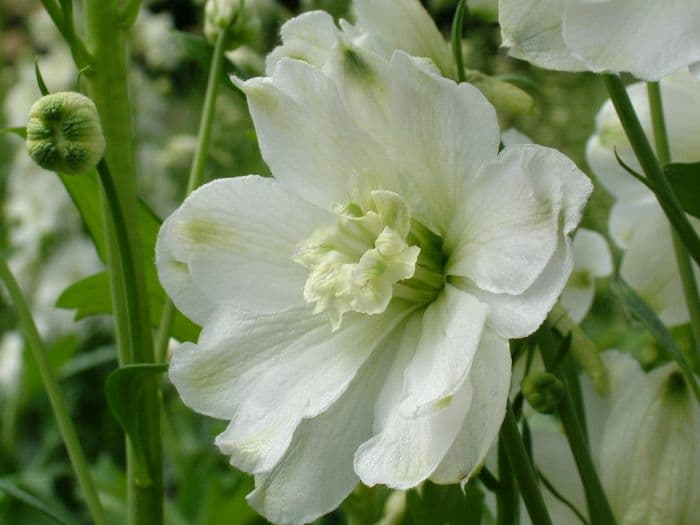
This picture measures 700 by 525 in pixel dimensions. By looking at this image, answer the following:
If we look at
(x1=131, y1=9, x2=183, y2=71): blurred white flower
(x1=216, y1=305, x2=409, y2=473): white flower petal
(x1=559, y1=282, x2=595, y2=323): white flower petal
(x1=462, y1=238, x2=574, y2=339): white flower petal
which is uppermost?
(x1=462, y1=238, x2=574, y2=339): white flower petal

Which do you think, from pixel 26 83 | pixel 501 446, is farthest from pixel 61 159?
pixel 26 83

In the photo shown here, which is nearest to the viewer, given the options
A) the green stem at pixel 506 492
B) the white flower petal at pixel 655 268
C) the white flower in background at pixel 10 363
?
the green stem at pixel 506 492

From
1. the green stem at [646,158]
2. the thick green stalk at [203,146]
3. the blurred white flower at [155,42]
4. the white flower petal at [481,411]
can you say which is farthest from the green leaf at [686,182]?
the blurred white flower at [155,42]

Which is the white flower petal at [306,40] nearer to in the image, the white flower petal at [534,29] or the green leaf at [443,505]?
the white flower petal at [534,29]

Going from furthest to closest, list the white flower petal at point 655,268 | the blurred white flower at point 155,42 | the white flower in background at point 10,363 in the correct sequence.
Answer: the blurred white flower at point 155,42, the white flower in background at point 10,363, the white flower petal at point 655,268

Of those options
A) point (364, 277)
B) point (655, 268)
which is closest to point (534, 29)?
point (364, 277)

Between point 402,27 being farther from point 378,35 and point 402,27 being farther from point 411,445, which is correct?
point 411,445

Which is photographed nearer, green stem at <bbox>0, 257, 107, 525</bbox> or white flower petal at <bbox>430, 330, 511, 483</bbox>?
white flower petal at <bbox>430, 330, 511, 483</bbox>

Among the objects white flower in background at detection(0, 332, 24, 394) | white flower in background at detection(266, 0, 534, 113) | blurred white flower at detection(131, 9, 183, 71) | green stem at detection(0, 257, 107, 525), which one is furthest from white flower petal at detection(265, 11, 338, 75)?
blurred white flower at detection(131, 9, 183, 71)

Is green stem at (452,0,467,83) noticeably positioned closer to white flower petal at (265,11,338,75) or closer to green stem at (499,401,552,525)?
white flower petal at (265,11,338,75)
